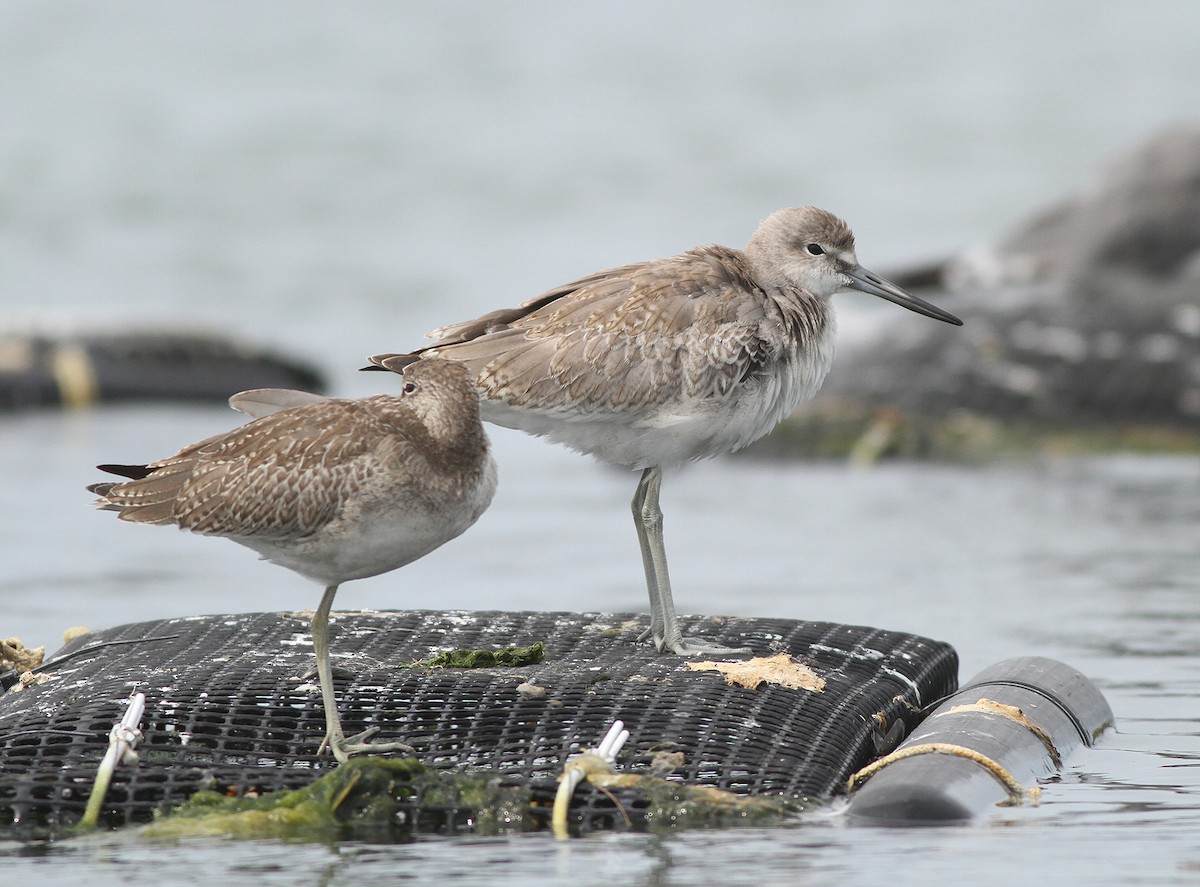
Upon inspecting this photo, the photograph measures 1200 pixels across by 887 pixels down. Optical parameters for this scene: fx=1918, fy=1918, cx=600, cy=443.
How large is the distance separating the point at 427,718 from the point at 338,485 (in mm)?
976

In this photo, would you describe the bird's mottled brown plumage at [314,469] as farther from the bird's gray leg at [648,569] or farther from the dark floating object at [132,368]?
the dark floating object at [132,368]

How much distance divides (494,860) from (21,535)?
874 cm

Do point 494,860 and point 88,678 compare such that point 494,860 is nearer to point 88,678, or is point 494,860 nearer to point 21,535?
point 88,678

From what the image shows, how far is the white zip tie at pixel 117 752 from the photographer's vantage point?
650 cm

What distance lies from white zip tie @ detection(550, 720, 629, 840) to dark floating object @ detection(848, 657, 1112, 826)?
2.77 ft

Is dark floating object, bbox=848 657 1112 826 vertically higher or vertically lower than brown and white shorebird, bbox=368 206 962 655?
lower

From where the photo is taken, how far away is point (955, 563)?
12.6 meters

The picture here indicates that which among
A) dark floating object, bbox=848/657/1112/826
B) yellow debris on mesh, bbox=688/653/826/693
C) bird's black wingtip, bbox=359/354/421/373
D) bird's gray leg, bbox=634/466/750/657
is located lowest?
dark floating object, bbox=848/657/1112/826

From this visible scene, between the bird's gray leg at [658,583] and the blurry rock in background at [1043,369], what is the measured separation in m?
8.14

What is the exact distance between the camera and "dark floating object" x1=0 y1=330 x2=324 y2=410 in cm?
1927

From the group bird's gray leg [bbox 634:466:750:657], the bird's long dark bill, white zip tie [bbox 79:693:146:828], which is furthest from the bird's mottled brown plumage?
the bird's long dark bill

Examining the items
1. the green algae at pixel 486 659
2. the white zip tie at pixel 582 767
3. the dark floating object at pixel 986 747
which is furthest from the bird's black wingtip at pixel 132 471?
the dark floating object at pixel 986 747

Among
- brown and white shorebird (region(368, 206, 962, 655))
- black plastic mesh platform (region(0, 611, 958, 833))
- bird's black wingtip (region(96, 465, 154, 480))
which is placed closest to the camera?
black plastic mesh platform (region(0, 611, 958, 833))

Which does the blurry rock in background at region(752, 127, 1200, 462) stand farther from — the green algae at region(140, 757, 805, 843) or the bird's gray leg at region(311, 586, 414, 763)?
the green algae at region(140, 757, 805, 843)
